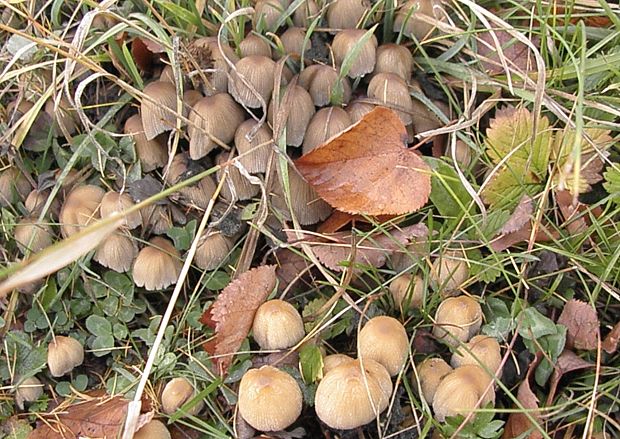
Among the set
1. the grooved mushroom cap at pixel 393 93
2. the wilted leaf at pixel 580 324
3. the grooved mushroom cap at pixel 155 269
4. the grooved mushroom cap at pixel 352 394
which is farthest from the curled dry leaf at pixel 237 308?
the wilted leaf at pixel 580 324

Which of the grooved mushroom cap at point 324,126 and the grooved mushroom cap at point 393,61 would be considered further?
the grooved mushroom cap at point 393,61

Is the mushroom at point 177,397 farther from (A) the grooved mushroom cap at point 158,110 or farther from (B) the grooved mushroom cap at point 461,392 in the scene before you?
(A) the grooved mushroom cap at point 158,110

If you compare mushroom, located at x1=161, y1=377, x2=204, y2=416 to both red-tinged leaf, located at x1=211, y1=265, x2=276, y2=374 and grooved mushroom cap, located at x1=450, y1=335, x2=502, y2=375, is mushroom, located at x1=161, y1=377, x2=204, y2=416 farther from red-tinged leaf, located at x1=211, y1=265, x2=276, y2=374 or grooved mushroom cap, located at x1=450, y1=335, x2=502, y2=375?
grooved mushroom cap, located at x1=450, y1=335, x2=502, y2=375

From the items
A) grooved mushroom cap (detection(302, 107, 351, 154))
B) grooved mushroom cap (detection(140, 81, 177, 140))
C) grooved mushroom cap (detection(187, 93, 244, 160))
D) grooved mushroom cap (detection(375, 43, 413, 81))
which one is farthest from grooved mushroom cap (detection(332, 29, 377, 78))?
grooved mushroom cap (detection(140, 81, 177, 140))

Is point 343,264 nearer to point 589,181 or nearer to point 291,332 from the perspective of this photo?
point 291,332

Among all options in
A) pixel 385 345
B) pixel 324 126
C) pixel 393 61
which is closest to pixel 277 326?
pixel 385 345

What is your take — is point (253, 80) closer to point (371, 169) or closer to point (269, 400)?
point (371, 169)

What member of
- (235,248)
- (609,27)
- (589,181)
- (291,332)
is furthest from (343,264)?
(609,27)
